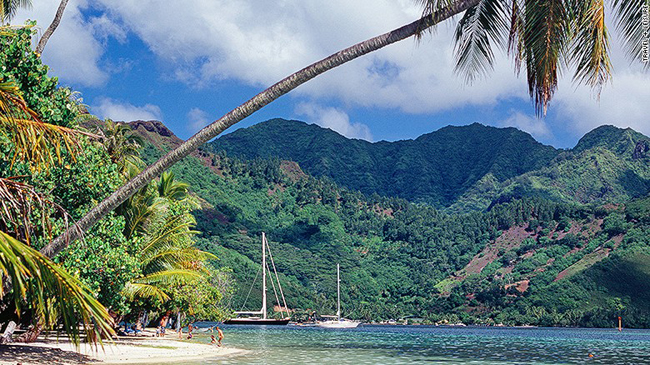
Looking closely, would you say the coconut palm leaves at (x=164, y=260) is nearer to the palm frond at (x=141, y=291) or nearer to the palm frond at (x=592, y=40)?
the palm frond at (x=141, y=291)

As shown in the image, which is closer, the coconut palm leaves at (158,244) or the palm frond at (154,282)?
the palm frond at (154,282)

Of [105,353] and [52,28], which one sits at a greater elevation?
[52,28]

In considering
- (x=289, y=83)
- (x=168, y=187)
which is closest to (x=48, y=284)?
(x=289, y=83)

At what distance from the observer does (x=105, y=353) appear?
794 inches

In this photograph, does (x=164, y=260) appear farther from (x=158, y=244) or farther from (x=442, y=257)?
(x=442, y=257)

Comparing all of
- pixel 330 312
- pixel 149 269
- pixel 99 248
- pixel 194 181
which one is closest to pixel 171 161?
pixel 99 248

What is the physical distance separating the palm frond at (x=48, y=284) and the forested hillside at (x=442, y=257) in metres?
115

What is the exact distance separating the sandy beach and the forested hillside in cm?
8558

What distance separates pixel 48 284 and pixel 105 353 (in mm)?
15328

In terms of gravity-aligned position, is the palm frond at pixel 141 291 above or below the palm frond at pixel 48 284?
above

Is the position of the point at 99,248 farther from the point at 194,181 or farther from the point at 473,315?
the point at 194,181

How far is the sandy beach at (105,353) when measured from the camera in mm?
22053

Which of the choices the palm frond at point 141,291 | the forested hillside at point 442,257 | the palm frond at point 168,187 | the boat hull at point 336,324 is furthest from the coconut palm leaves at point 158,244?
the forested hillside at point 442,257

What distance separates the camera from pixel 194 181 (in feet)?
565
